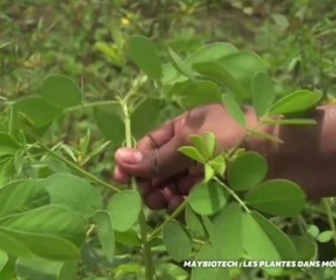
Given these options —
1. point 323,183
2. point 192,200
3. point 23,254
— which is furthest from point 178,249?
point 23,254

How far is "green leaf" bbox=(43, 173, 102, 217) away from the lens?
772mm

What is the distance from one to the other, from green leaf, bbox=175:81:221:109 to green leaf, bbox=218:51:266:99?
22mm

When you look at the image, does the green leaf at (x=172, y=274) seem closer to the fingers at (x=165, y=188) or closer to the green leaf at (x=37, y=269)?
the fingers at (x=165, y=188)

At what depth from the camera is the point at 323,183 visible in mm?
901

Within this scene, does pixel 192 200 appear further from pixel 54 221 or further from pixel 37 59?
pixel 37 59

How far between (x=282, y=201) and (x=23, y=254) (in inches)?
12.0

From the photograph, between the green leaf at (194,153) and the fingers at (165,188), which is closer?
the green leaf at (194,153)

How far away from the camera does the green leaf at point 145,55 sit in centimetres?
80

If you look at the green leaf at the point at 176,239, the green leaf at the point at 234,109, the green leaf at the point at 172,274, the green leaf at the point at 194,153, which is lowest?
the green leaf at the point at 172,274

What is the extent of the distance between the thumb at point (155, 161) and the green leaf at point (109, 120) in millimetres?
19

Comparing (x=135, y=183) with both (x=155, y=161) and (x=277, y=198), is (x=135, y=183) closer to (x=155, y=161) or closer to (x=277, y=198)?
(x=155, y=161)

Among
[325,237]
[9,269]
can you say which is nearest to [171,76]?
[9,269]

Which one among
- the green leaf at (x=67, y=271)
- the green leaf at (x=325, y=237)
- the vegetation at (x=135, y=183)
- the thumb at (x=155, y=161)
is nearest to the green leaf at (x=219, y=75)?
the vegetation at (x=135, y=183)

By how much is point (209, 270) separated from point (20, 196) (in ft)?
0.64
